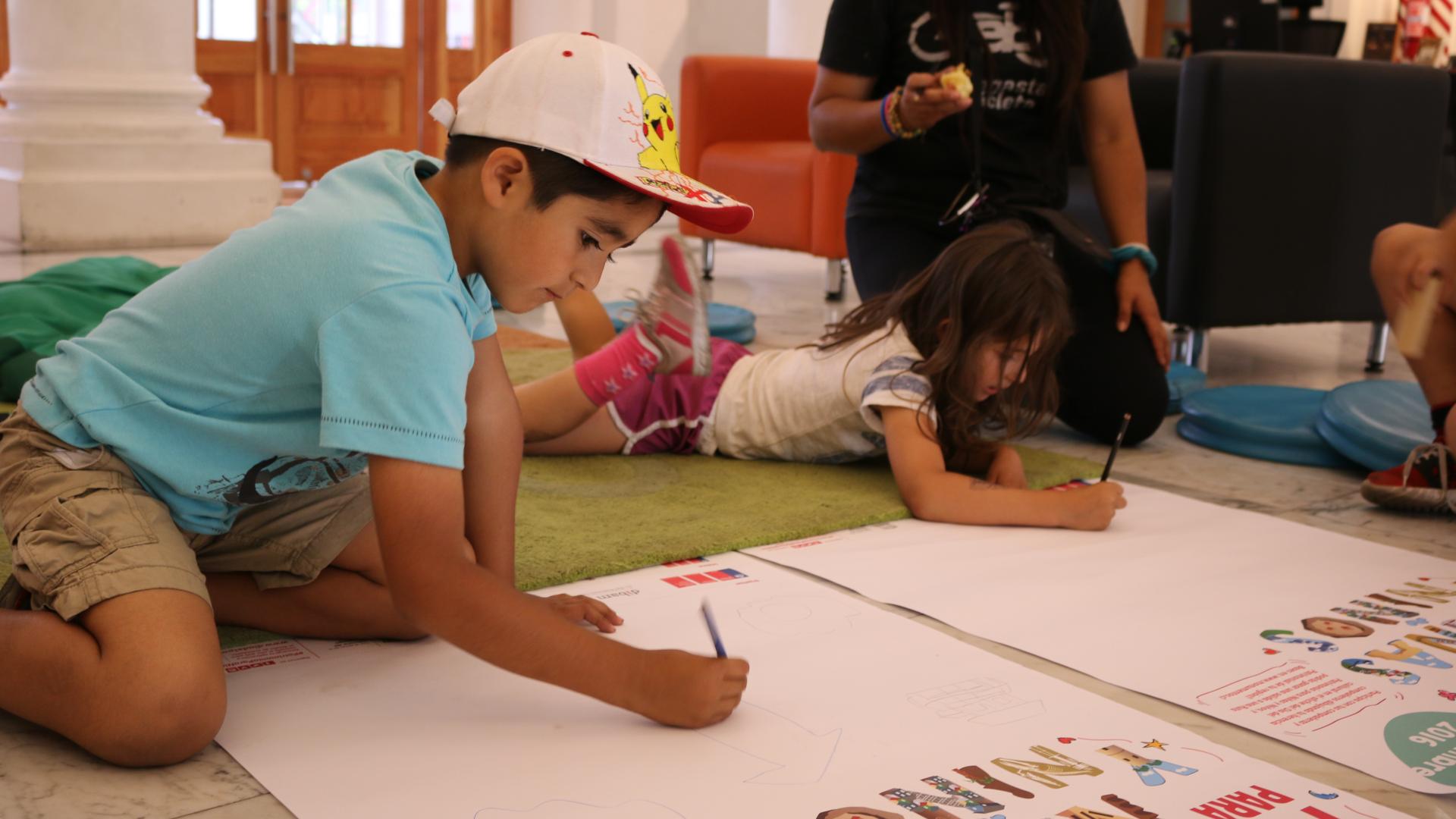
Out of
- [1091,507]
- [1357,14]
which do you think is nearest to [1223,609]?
[1091,507]

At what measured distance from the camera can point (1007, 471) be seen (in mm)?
1864

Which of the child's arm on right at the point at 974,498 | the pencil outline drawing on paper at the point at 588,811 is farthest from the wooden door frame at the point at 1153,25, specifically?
the pencil outline drawing on paper at the point at 588,811

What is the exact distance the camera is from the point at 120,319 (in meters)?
1.10

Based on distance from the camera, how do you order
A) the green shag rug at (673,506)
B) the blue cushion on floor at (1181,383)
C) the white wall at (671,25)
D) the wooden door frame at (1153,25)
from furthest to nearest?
the wooden door frame at (1153,25) < the white wall at (671,25) < the blue cushion on floor at (1181,383) < the green shag rug at (673,506)

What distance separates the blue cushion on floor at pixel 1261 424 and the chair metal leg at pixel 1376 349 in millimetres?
672

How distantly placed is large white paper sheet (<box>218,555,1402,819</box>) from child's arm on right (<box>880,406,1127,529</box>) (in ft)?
1.49

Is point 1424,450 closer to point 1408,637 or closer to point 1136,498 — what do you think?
point 1136,498

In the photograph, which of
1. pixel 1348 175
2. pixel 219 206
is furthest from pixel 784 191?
pixel 219 206

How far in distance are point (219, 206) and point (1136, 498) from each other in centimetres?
352

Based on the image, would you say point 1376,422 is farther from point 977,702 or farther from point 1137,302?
point 977,702

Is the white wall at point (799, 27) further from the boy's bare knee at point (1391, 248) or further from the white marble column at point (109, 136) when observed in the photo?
the boy's bare knee at point (1391, 248)

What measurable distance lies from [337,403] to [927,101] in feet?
3.95

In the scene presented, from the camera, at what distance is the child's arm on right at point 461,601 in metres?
0.95

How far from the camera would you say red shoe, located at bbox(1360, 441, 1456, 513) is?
1.88 metres
